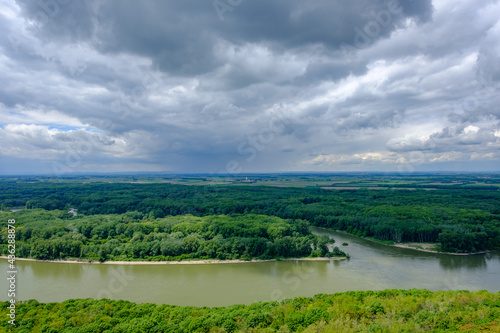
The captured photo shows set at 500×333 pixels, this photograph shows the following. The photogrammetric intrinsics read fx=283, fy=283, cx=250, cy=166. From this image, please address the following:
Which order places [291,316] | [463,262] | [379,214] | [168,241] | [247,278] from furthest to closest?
1. [379,214]
2. [168,241]
3. [463,262]
4. [247,278]
5. [291,316]

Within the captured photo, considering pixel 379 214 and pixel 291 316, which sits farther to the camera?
pixel 379 214

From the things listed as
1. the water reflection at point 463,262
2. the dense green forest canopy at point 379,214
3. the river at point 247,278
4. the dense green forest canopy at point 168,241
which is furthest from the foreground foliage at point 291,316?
the dense green forest canopy at point 379,214

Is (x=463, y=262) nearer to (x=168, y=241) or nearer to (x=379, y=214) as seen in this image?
(x=379, y=214)

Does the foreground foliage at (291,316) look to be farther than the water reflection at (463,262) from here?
No

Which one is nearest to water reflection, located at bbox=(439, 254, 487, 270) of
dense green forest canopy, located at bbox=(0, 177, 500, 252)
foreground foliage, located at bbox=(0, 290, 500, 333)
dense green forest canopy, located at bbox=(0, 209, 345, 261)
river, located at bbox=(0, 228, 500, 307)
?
river, located at bbox=(0, 228, 500, 307)

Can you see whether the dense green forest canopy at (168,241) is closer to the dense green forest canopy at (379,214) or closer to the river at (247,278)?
the river at (247,278)

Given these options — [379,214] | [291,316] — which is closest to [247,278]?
[291,316]
